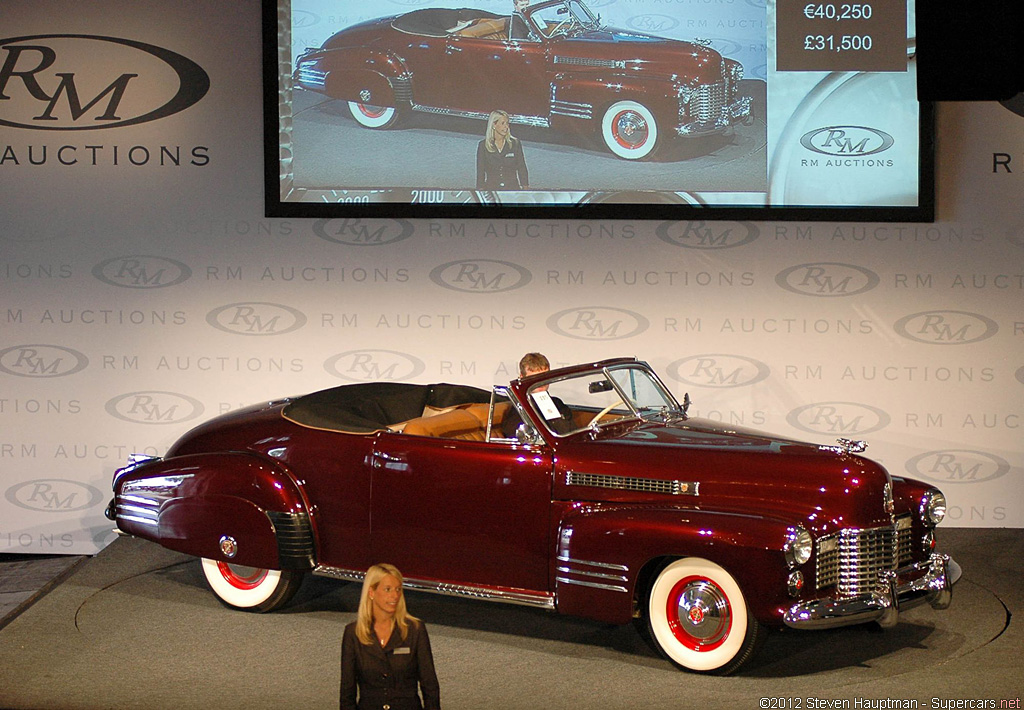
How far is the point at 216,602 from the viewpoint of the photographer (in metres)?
5.80

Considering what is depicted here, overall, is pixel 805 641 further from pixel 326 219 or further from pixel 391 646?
pixel 326 219

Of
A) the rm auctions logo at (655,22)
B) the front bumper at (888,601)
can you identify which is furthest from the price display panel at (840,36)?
the front bumper at (888,601)

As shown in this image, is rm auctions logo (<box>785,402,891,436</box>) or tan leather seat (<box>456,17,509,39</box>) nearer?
tan leather seat (<box>456,17,509,39</box>)

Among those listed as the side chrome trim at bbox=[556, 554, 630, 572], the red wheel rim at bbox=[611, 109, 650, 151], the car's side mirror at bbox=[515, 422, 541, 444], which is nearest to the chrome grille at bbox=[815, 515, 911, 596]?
the side chrome trim at bbox=[556, 554, 630, 572]

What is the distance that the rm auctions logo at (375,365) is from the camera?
24.8ft

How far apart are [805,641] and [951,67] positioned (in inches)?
99.7

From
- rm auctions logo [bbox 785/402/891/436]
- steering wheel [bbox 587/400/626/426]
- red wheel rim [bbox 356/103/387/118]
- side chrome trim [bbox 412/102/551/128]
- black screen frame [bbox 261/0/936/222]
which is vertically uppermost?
red wheel rim [bbox 356/103/387/118]

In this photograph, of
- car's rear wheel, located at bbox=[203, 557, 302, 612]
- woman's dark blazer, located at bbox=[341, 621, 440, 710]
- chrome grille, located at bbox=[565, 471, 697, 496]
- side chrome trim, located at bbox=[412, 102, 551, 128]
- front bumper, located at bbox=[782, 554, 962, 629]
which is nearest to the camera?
woman's dark blazer, located at bbox=[341, 621, 440, 710]

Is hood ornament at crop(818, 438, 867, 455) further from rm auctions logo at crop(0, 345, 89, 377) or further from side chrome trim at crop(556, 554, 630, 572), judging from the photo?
rm auctions logo at crop(0, 345, 89, 377)

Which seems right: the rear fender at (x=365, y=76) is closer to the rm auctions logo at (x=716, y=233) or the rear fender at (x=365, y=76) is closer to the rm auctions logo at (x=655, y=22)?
the rm auctions logo at (x=655, y=22)

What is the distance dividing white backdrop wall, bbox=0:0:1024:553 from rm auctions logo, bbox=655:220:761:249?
0.01 m

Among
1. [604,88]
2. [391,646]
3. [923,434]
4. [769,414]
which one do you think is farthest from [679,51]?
[391,646]

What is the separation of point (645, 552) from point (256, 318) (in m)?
3.89

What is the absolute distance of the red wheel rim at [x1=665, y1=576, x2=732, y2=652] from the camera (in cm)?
459
